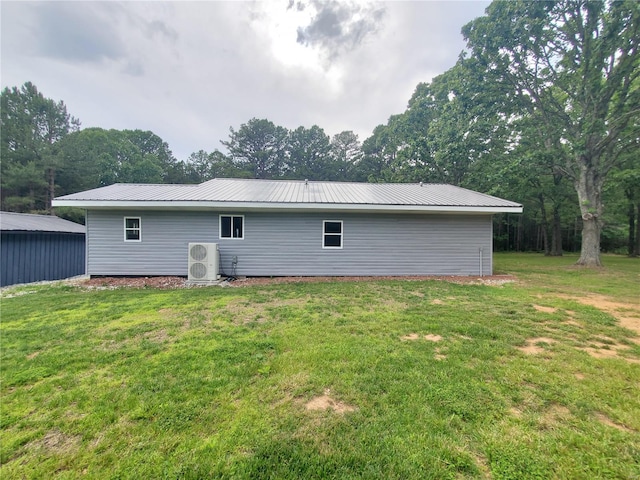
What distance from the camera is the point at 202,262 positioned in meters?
7.71

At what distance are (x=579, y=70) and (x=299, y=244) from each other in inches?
529

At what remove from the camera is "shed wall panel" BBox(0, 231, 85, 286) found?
8188 millimetres

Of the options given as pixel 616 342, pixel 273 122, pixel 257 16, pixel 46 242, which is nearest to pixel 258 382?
pixel 616 342

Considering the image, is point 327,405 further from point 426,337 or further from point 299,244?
point 299,244

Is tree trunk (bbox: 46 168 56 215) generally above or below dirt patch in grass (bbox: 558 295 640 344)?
above

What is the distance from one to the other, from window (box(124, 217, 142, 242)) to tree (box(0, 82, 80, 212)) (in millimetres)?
17503

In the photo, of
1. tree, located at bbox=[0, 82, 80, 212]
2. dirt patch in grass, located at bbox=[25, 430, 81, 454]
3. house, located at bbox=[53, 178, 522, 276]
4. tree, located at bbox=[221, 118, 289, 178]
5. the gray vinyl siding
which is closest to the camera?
dirt patch in grass, located at bbox=[25, 430, 81, 454]

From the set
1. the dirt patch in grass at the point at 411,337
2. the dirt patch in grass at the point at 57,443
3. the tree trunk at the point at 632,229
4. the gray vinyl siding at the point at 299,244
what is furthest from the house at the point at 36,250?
the tree trunk at the point at 632,229

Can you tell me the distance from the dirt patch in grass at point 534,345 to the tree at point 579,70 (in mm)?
11283

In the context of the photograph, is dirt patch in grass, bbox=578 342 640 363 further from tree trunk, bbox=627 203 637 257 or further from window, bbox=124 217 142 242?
tree trunk, bbox=627 203 637 257

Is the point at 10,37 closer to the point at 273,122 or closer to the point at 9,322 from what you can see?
the point at 9,322

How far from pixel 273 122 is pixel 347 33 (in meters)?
26.7

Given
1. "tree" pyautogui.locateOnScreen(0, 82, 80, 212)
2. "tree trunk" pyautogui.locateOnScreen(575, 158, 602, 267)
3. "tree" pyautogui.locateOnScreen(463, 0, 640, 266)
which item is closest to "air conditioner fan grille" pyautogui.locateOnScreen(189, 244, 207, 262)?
"tree" pyautogui.locateOnScreen(463, 0, 640, 266)

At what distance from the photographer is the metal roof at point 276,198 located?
7.91 metres
